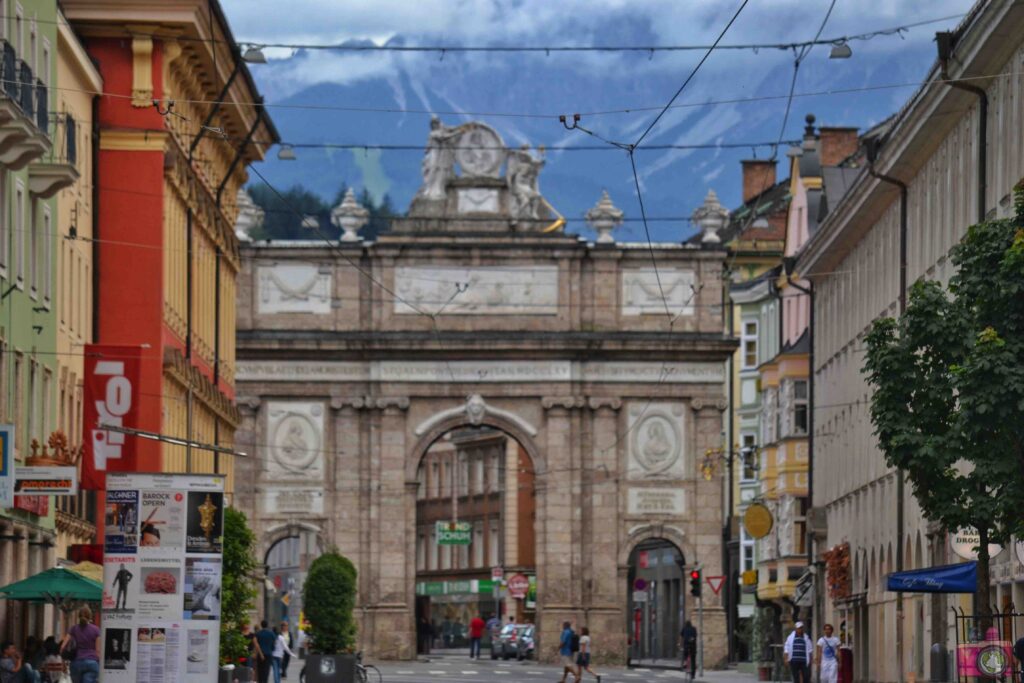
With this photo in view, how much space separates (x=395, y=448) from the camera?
82.7m

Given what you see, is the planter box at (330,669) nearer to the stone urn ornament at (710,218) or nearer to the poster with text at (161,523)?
the poster with text at (161,523)

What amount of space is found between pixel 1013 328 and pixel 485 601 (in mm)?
91862

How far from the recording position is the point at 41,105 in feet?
116

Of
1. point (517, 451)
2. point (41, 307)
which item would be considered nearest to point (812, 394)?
point (41, 307)

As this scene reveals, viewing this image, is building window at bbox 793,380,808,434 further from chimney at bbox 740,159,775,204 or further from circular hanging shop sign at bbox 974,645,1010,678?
circular hanging shop sign at bbox 974,645,1010,678

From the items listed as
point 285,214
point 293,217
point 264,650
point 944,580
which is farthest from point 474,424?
point 293,217

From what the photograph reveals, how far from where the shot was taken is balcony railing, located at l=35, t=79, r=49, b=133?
114ft

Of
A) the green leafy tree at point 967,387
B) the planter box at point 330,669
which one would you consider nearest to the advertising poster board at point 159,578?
the green leafy tree at point 967,387

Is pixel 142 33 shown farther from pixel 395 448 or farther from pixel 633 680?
pixel 395 448

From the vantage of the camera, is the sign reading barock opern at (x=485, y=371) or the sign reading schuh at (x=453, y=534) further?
the sign reading schuh at (x=453, y=534)

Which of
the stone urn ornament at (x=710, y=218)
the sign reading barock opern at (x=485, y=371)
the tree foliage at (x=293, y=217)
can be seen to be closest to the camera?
the sign reading barock opern at (x=485, y=371)

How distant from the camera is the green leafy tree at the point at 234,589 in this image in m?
40.8

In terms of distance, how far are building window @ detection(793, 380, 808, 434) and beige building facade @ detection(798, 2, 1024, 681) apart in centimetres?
277

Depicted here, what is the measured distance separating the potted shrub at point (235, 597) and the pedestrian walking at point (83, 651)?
397 centimetres
